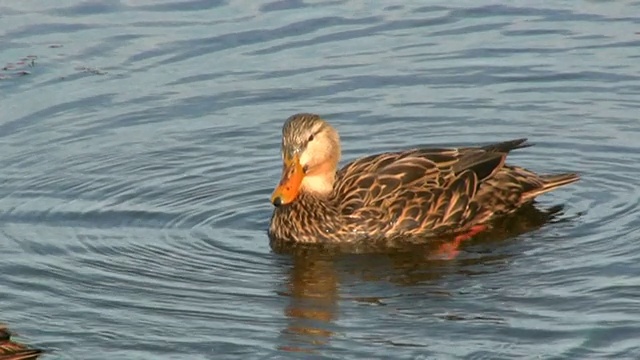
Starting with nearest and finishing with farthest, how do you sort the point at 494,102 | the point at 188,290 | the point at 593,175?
the point at 188,290 < the point at 593,175 < the point at 494,102

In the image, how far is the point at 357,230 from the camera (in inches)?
528

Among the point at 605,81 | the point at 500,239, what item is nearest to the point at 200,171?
the point at 500,239

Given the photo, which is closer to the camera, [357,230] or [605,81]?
[357,230]

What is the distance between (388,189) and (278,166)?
1628mm

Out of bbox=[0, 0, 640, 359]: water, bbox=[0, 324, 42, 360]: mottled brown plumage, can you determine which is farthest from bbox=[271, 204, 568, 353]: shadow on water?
bbox=[0, 324, 42, 360]: mottled brown plumage

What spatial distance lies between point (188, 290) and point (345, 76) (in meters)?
5.27

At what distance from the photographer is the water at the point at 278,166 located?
436 inches

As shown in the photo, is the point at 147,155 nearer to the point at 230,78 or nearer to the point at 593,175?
the point at 230,78

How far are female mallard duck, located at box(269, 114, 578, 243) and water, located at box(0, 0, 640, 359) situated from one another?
12.4 inches

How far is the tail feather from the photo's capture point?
45.7 ft

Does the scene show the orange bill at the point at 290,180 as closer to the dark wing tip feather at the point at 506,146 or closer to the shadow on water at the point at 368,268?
the shadow on water at the point at 368,268

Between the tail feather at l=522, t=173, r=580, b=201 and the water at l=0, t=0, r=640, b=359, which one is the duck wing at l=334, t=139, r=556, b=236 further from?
the water at l=0, t=0, r=640, b=359

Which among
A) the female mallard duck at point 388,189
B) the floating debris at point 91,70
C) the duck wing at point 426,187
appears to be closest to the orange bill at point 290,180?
the female mallard duck at point 388,189

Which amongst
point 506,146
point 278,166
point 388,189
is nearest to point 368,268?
point 388,189
